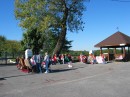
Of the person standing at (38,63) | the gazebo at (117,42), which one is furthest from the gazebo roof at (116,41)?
the person standing at (38,63)

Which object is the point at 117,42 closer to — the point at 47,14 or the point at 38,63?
the point at 47,14

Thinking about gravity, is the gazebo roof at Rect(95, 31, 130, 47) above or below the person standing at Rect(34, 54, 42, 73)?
→ above

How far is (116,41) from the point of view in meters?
42.9

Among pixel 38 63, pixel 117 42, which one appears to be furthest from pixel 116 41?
pixel 38 63

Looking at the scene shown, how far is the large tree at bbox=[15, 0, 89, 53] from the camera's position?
41.7 meters

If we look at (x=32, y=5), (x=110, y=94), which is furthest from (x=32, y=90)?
(x=32, y=5)

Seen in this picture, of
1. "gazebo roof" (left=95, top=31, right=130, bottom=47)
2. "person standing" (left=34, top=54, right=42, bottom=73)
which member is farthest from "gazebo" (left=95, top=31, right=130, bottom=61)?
"person standing" (left=34, top=54, right=42, bottom=73)

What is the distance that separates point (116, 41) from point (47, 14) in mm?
10558

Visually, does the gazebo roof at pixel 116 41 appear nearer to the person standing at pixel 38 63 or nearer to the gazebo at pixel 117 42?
the gazebo at pixel 117 42

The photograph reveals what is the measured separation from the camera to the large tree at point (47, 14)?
41656 millimetres

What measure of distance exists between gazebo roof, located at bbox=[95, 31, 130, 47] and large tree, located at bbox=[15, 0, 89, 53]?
225 inches

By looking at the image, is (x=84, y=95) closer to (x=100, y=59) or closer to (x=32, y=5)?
(x=100, y=59)

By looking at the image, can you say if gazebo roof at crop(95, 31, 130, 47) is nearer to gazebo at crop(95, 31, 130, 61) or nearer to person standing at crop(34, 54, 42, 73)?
gazebo at crop(95, 31, 130, 61)

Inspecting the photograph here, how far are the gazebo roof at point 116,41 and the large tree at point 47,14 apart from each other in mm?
5722
